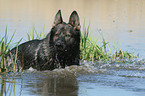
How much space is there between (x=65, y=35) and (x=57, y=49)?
1.23 feet

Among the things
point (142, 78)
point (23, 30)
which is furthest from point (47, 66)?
point (23, 30)

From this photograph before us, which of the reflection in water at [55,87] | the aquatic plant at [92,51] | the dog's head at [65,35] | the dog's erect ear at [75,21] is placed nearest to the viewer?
the reflection in water at [55,87]

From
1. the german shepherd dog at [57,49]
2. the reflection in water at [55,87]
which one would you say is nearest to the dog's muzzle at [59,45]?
the german shepherd dog at [57,49]

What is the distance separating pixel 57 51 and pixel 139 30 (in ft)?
33.1

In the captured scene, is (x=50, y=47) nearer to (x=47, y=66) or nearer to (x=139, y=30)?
(x=47, y=66)

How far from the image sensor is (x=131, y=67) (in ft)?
31.9

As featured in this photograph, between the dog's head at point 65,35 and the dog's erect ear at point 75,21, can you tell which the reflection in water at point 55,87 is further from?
the dog's erect ear at point 75,21

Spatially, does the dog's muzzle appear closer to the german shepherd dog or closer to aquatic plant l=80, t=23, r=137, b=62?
the german shepherd dog

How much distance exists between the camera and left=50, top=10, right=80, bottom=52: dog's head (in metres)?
8.27

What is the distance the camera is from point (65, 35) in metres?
8.35

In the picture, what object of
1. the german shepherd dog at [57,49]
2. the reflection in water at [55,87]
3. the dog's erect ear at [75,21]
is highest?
the dog's erect ear at [75,21]

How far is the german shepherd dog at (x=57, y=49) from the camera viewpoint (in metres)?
8.36

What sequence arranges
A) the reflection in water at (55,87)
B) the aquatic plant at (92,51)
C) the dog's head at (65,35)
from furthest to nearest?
the aquatic plant at (92,51), the dog's head at (65,35), the reflection in water at (55,87)

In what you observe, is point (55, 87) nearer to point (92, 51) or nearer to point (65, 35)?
point (65, 35)
